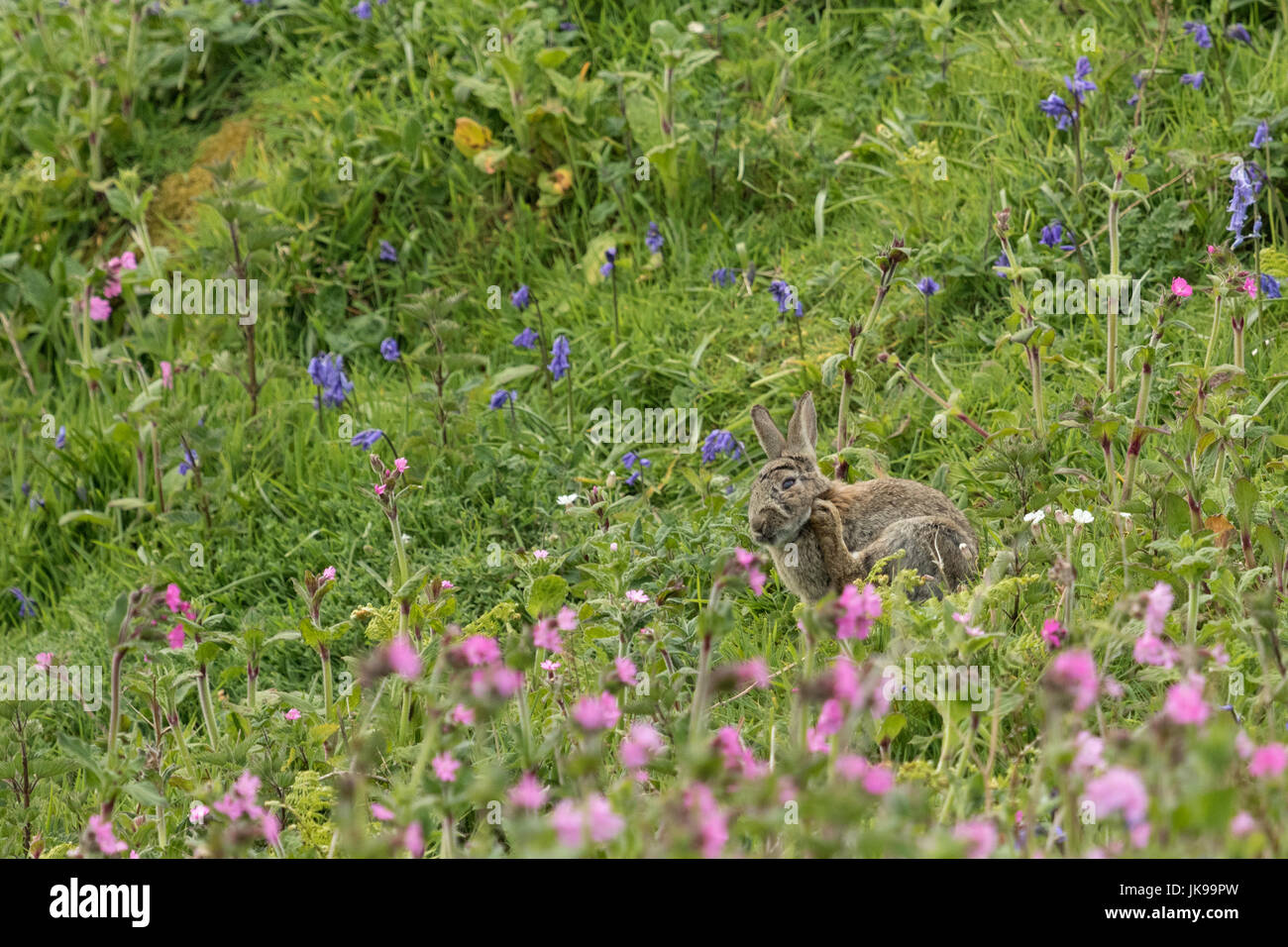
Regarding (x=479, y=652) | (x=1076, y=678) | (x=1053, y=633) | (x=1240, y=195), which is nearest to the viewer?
(x=1076, y=678)

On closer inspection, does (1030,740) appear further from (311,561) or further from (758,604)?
(311,561)

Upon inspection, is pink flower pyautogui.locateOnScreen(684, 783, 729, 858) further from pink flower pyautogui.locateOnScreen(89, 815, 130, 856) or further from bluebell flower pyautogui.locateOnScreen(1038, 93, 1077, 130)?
bluebell flower pyautogui.locateOnScreen(1038, 93, 1077, 130)

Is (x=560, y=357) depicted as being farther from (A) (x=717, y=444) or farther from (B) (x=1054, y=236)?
(B) (x=1054, y=236)

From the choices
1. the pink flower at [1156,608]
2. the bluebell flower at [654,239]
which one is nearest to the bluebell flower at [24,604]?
the bluebell flower at [654,239]

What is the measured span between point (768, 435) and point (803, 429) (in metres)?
0.11

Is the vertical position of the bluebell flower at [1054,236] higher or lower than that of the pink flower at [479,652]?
higher

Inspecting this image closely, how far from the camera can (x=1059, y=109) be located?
5.20 m

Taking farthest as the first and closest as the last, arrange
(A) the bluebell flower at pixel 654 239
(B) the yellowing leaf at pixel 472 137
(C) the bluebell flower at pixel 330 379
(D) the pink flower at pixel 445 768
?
(B) the yellowing leaf at pixel 472 137 < (A) the bluebell flower at pixel 654 239 < (C) the bluebell flower at pixel 330 379 < (D) the pink flower at pixel 445 768

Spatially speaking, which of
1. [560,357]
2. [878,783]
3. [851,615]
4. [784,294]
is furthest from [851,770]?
[560,357]

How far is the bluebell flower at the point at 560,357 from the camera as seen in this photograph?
5613 millimetres

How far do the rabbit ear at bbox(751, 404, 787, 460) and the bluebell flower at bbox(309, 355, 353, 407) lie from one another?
6.80 feet

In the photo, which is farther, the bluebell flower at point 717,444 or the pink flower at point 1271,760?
the bluebell flower at point 717,444

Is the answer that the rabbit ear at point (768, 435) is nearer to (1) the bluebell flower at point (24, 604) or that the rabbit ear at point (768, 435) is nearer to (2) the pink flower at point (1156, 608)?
(2) the pink flower at point (1156, 608)

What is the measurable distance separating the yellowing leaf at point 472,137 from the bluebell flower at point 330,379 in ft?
4.51
